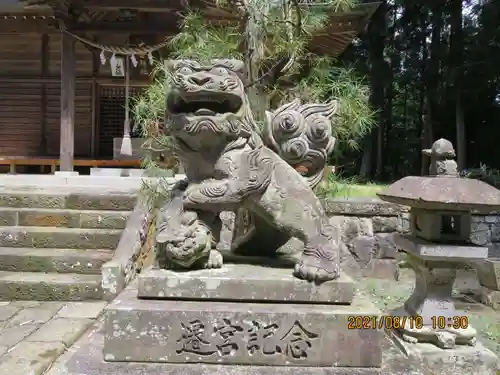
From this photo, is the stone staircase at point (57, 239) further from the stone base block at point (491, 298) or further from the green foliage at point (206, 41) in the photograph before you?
the stone base block at point (491, 298)

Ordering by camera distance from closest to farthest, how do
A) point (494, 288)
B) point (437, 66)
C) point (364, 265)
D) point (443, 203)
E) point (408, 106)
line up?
1. point (443, 203)
2. point (494, 288)
3. point (364, 265)
4. point (437, 66)
5. point (408, 106)

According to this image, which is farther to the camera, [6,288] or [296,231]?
[6,288]

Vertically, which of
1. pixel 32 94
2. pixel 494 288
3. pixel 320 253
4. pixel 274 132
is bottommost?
pixel 494 288

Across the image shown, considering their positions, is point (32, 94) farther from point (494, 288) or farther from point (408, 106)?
point (408, 106)

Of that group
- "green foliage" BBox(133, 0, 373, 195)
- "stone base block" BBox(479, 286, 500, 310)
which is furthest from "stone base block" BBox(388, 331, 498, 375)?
"stone base block" BBox(479, 286, 500, 310)

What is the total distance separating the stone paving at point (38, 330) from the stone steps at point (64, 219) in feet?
4.34

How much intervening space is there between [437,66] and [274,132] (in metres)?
15.9

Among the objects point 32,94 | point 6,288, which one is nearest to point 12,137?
point 32,94

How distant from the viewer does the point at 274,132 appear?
2.44 metres

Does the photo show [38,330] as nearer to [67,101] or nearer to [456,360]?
[456,360]

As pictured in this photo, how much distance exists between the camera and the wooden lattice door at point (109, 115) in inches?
463

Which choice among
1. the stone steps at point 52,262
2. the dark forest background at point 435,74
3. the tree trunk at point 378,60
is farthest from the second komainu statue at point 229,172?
the tree trunk at point 378,60

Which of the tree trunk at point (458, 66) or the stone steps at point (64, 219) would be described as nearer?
the stone steps at point (64, 219)

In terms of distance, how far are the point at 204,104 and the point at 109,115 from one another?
34.0ft
